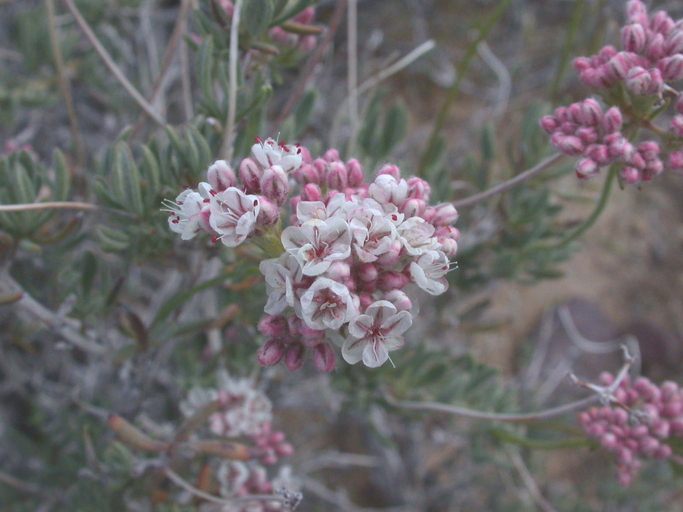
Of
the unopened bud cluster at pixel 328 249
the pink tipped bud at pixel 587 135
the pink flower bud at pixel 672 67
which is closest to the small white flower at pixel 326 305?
the unopened bud cluster at pixel 328 249

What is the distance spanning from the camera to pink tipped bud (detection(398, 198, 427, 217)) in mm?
1529

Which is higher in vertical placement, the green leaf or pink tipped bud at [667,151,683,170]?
pink tipped bud at [667,151,683,170]

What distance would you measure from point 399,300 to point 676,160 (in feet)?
3.10

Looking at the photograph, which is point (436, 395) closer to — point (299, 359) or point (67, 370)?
point (299, 359)

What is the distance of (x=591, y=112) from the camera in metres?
1.71

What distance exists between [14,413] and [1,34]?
2199mm

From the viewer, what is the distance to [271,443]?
2201mm

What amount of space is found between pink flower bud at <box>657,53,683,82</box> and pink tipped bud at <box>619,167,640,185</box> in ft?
0.95

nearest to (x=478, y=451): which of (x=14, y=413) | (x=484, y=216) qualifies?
(x=484, y=216)

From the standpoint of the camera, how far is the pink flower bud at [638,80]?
1.63 m

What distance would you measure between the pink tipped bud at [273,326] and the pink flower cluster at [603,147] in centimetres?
93

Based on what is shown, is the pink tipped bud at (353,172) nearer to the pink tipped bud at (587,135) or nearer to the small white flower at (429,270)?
the small white flower at (429,270)

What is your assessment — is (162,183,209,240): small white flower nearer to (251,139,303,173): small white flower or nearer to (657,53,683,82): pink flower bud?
(251,139,303,173): small white flower

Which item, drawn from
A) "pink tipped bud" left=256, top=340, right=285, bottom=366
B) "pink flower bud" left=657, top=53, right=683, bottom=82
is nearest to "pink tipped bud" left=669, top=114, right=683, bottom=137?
"pink flower bud" left=657, top=53, right=683, bottom=82
